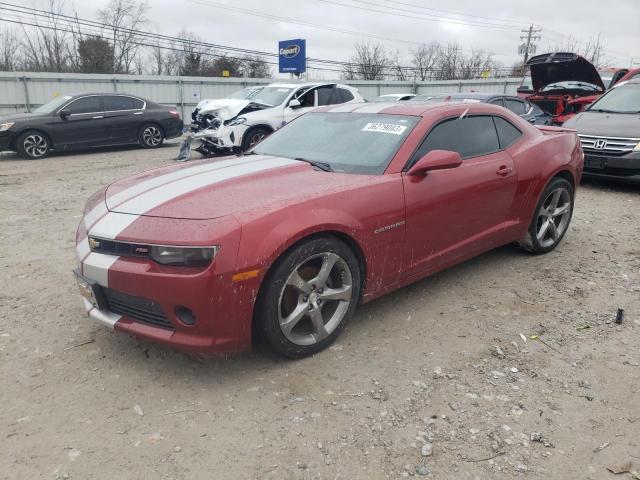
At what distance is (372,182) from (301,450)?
64.9 inches

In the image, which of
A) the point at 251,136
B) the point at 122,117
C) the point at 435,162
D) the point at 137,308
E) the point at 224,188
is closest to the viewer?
the point at 137,308

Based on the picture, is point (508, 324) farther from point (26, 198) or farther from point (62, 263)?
point (26, 198)

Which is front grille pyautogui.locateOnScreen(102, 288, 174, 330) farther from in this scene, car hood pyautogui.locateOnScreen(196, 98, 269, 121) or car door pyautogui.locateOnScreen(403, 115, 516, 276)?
car hood pyautogui.locateOnScreen(196, 98, 269, 121)

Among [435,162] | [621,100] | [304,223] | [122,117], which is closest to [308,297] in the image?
[304,223]

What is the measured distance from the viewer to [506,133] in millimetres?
4293

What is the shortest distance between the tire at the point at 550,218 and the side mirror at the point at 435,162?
5.34 ft

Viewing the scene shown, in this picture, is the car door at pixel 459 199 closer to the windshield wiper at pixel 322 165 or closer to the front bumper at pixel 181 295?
the windshield wiper at pixel 322 165

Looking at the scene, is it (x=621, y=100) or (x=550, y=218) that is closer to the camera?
(x=550, y=218)

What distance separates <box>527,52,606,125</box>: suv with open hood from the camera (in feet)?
34.6

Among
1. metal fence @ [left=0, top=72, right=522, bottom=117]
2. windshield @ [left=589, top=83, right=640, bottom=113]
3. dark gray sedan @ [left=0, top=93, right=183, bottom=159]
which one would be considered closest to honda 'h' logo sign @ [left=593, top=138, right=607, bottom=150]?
windshield @ [left=589, top=83, right=640, bottom=113]

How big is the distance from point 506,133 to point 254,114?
6969 mm

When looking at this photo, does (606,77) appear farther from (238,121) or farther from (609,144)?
(238,121)

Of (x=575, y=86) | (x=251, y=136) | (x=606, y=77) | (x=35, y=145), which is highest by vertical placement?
(x=606, y=77)

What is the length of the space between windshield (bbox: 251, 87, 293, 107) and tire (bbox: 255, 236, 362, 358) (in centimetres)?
858
